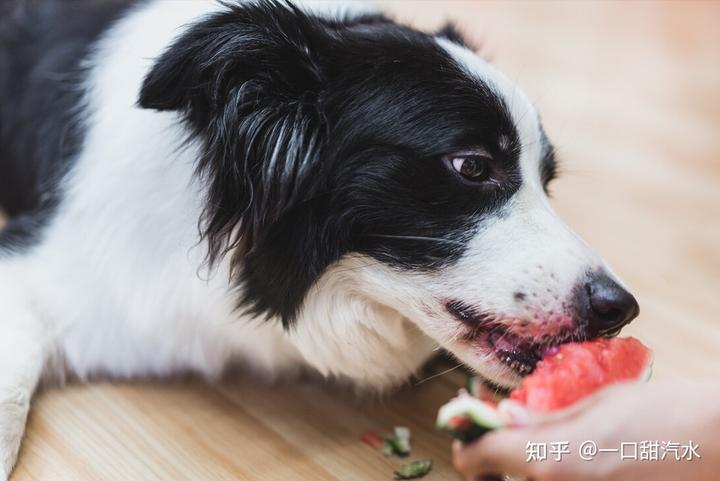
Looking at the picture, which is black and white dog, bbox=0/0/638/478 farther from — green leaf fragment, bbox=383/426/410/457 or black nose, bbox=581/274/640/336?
green leaf fragment, bbox=383/426/410/457

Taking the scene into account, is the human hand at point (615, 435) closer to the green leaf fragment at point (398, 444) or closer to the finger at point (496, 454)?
the finger at point (496, 454)

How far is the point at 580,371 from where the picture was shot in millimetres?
1316

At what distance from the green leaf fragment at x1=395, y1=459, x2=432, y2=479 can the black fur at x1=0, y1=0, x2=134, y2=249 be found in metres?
0.87

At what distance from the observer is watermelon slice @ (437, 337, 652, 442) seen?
1.17 meters

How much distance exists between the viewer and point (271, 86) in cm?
148

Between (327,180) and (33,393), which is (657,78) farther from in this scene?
(33,393)

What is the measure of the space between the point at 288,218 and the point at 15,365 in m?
0.61

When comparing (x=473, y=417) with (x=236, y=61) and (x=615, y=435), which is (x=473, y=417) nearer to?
(x=615, y=435)

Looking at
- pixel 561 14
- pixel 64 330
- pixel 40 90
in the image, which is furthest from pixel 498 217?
pixel 561 14

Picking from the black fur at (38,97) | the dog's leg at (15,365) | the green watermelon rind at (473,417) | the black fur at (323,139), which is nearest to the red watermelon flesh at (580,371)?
the green watermelon rind at (473,417)

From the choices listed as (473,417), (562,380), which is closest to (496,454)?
(473,417)

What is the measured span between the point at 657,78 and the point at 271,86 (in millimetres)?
2658

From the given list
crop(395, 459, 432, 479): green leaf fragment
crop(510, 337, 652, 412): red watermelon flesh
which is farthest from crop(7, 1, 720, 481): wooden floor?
→ crop(510, 337, 652, 412): red watermelon flesh

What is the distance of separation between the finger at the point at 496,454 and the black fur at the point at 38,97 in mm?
1069
